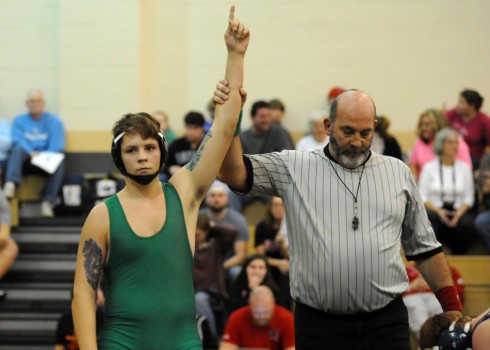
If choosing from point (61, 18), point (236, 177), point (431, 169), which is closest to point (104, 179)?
point (61, 18)

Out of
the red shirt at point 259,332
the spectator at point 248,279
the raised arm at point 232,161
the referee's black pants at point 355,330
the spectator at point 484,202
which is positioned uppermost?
the raised arm at point 232,161

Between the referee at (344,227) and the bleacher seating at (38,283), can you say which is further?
the bleacher seating at (38,283)

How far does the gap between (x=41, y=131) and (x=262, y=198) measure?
233cm

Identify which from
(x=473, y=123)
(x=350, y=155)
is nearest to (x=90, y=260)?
(x=350, y=155)

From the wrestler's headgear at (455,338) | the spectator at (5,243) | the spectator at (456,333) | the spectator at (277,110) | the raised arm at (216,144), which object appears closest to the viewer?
the spectator at (456,333)

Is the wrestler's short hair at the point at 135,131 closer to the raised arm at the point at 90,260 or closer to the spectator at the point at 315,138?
the raised arm at the point at 90,260

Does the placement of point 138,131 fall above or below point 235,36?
below

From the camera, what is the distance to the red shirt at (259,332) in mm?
7297

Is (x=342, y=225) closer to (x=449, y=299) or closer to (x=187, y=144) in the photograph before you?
(x=449, y=299)

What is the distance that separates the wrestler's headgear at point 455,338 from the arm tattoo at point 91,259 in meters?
1.31

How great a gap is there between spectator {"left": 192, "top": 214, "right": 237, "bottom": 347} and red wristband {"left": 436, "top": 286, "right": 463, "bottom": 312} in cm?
365

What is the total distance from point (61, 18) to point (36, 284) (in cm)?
286

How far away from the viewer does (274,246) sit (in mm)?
8805

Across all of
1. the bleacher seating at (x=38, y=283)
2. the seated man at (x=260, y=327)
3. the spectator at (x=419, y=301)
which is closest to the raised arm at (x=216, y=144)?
the seated man at (x=260, y=327)
